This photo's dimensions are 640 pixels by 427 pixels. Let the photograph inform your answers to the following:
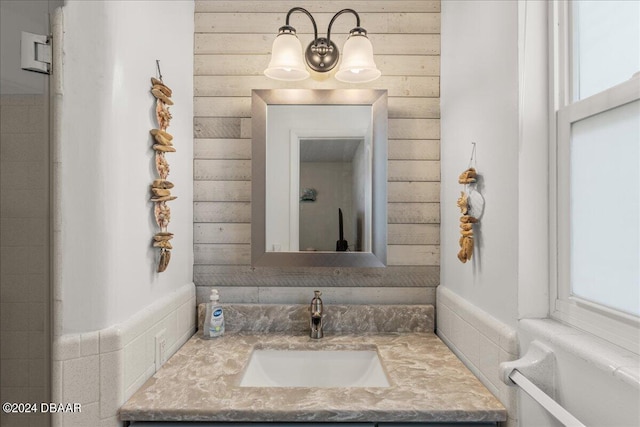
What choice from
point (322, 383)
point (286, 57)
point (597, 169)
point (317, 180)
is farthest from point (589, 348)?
point (286, 57)

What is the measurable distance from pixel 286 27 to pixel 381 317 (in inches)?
45.6

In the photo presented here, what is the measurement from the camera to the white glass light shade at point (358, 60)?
1.51 metres

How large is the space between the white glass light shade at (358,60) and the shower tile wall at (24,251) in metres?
0.98

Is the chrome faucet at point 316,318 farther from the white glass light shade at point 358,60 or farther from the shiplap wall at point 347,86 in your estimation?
the white glass light shade at point 358,60

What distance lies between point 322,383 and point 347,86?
1.14m

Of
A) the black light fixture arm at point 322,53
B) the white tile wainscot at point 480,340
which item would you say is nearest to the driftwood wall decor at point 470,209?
the white tile wainscot at point 480,340

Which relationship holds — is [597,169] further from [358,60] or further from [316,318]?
[316,318]

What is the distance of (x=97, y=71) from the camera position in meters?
1.02

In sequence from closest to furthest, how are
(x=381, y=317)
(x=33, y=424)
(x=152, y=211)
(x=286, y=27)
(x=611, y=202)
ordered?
(x=611, y=202), (x=33, y=424), (x=152, y=211), (x=286, y=27), (x=381, y=317)

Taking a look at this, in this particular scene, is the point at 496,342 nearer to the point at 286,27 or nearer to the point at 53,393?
the point at 53,393

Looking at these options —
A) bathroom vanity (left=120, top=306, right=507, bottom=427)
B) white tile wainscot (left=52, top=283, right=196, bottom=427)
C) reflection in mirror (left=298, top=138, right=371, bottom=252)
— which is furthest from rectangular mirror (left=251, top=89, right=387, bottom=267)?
white tile wainscot (left=52, top=283, right=196, bottom=427)

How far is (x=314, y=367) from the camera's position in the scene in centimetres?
148

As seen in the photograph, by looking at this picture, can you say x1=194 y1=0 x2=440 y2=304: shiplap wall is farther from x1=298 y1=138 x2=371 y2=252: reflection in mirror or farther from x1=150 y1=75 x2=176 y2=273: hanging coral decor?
x1=150 y1=75 x2=176 y2=273: hanging coral decor

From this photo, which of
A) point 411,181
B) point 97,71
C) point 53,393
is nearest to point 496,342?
point 411,181
